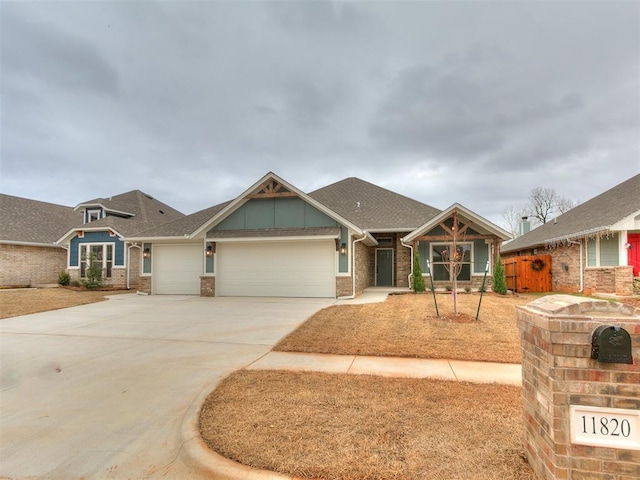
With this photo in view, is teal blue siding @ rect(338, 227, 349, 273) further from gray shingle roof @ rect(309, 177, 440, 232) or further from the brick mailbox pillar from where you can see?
the brick mailbox pillar

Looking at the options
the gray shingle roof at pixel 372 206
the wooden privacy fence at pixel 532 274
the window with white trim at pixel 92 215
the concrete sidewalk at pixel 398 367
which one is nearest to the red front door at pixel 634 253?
the wooden privacy fence at pixel 532 274

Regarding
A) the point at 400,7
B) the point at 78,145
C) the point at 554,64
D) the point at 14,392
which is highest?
the point at 400,7

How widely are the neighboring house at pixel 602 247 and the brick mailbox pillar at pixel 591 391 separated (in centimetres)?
1425

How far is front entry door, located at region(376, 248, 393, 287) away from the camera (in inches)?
724

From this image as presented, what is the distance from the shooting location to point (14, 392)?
4.43 metres

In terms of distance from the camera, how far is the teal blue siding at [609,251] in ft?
43.2

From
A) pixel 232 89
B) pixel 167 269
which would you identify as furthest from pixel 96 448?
pixel 167 269

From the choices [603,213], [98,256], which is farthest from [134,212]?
[603,213]

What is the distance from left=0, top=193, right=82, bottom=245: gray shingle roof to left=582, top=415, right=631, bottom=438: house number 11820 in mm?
27032

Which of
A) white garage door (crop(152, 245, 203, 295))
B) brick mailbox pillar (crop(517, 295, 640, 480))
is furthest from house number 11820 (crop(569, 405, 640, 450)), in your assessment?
white garage door (crop(152, 245, 203, 295))

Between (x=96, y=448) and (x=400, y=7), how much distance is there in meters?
11.4

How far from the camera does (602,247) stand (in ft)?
44.5

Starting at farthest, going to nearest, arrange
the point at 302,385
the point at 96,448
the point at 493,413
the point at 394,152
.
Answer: the point at 394,152
the point at 302,385
the point at 493,413
the point at 96,448

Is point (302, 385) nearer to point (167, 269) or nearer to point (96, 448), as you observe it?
point (96, 448)
